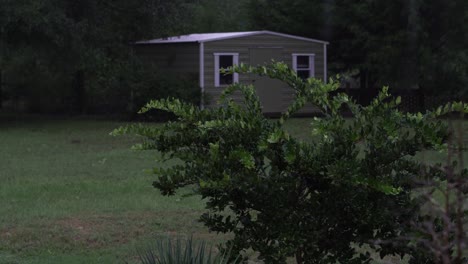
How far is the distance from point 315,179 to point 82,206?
549 centimetres

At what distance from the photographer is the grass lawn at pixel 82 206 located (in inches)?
343

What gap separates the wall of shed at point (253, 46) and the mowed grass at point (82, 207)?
8723 millimetres

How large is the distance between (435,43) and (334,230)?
22.0m

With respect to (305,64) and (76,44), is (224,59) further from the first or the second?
(76,44)

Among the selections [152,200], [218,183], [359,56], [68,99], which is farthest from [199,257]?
[68,99]

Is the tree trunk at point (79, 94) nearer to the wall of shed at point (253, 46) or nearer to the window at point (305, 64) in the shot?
the wall of shed at point (253, 46)

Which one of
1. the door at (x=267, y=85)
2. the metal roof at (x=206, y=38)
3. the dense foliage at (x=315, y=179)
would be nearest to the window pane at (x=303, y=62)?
the metal roof at (x=206, y=38)

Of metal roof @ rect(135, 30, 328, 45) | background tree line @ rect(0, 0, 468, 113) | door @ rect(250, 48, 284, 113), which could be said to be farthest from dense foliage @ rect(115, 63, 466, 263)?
door @ rect(250, 48, 284, 113)

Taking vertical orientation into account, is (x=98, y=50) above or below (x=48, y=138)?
above

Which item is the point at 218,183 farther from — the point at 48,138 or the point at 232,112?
the point at 48,138

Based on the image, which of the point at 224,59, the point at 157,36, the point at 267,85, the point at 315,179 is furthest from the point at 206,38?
the point at 315,179

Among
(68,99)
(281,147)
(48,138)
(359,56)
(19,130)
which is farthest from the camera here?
(68,99)

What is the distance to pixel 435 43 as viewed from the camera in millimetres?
27234

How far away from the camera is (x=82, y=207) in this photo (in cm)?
1095
